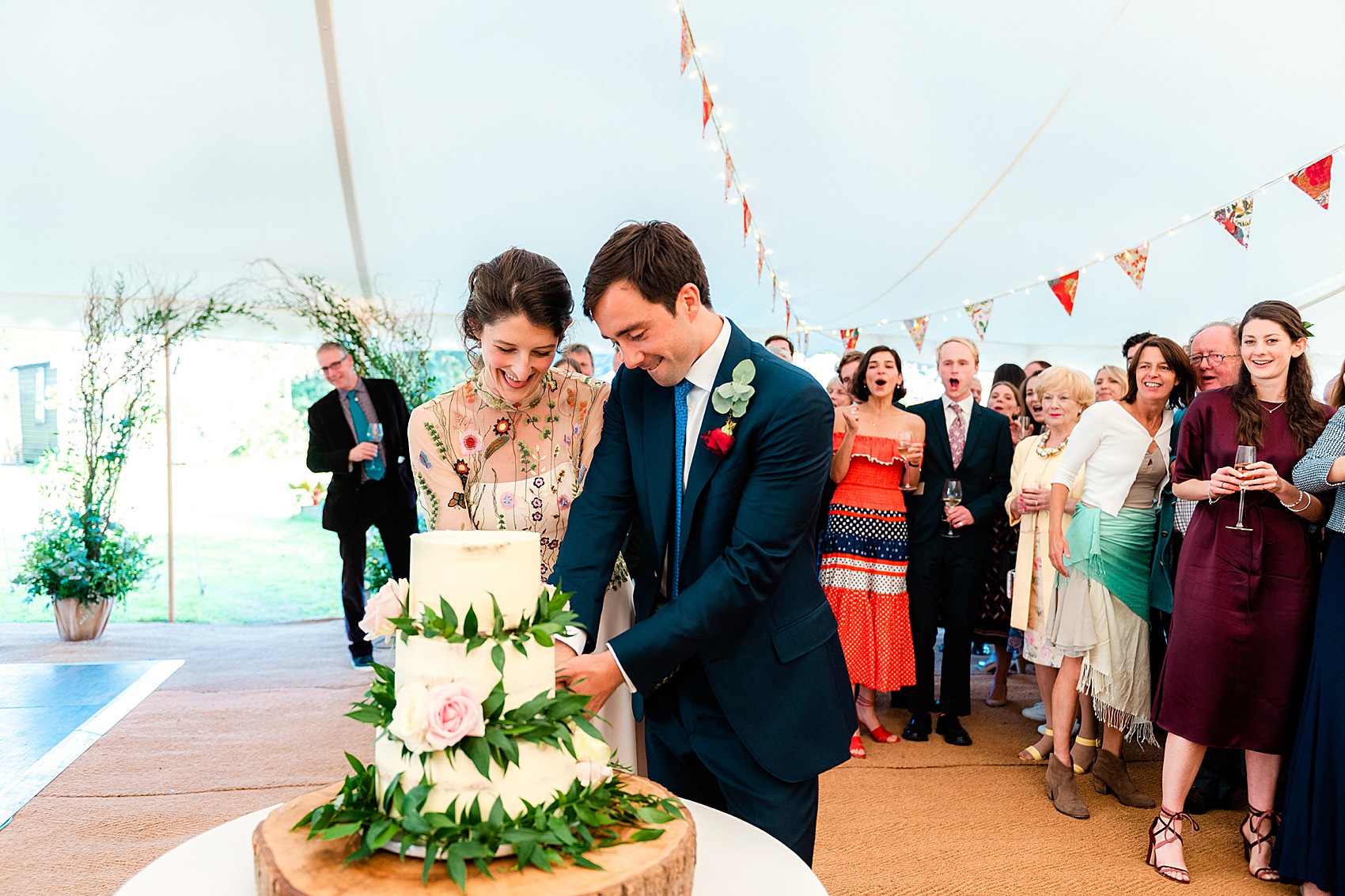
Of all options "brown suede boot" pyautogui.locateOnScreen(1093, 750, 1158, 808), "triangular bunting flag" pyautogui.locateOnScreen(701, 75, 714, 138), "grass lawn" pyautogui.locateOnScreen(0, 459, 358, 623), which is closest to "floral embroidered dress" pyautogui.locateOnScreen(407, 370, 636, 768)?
"brown suede boot" pyautogui.locateOnScreen(1093, 750, 1158, 808)

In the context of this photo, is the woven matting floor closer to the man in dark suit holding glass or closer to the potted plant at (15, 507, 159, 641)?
Answer: the man in dark suit holding glass

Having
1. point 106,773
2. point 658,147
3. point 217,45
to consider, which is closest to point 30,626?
point 106,773

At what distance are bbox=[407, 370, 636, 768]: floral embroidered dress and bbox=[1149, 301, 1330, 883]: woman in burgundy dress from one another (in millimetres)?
1934

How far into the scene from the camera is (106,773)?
3.65 metres

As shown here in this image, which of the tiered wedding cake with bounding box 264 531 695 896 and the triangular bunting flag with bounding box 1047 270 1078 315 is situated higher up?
the triangular bunting flag with bounding box 1047 270 1078 315

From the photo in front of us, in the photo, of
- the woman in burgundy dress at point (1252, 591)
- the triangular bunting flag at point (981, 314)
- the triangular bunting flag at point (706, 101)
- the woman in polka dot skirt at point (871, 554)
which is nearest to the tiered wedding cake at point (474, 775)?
the woman in burgundy dress at point (1252, 591)

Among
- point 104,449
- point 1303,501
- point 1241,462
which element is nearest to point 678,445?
point 1241,462

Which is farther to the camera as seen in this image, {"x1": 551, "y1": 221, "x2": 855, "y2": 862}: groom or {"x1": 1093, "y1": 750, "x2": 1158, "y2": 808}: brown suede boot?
{"x1": 1093, "y1": 750, "x2": 1158, "y2": 808}: brown suede boot

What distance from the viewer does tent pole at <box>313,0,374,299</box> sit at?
14.4 ft

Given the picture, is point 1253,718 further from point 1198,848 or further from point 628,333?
point 628,333

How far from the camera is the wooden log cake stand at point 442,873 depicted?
→ 939 mm

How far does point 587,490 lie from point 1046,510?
8.58ft

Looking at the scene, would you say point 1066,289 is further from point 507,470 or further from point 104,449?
point 104,449

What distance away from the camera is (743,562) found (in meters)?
1.50
